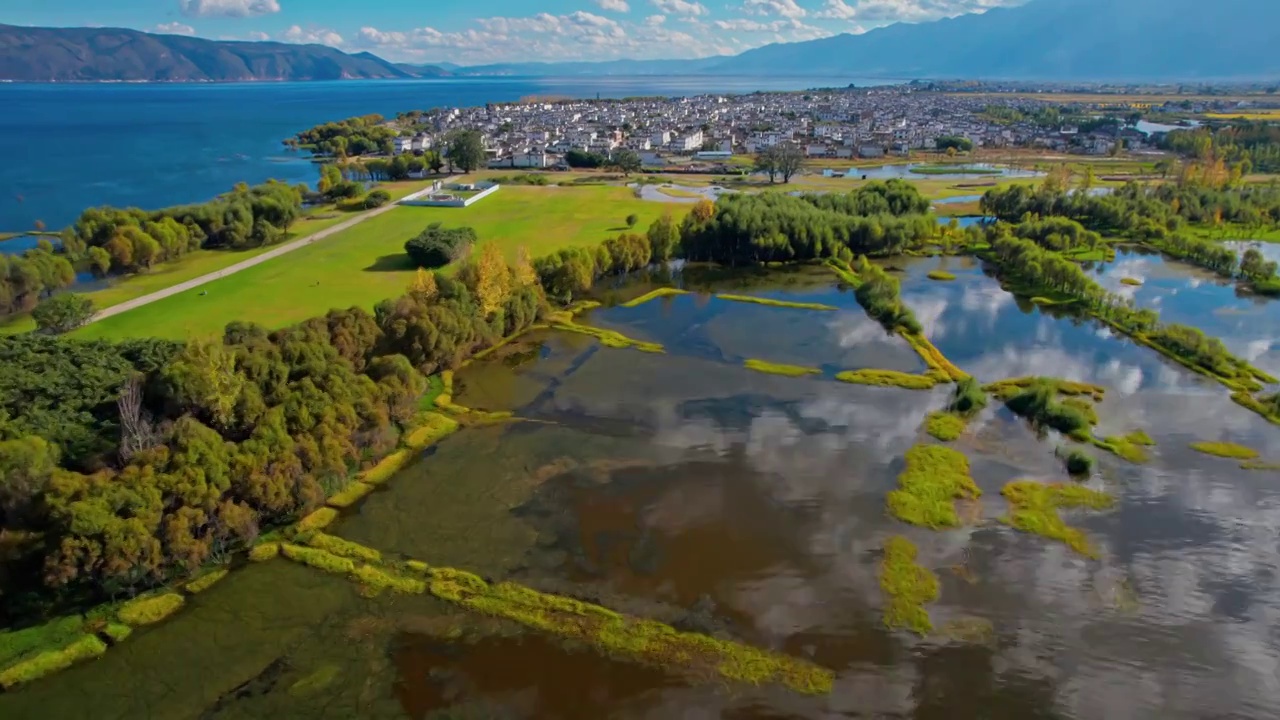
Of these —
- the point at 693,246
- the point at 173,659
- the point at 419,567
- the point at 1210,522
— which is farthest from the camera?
the point at 693,246

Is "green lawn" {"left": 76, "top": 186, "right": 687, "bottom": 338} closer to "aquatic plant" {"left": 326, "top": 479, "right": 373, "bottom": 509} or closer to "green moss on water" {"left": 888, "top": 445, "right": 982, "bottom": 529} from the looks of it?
"aquatic plant" {"left": 326, "top": 479, "right": 373, "bottom": 509}

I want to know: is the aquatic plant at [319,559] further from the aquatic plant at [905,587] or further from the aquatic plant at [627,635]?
the aquatic plant at [905,587]

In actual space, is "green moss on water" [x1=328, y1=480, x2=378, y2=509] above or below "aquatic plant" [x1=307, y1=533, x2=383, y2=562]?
above

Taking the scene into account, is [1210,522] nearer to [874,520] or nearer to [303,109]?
[874,520]

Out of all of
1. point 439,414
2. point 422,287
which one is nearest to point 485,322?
point 422,287

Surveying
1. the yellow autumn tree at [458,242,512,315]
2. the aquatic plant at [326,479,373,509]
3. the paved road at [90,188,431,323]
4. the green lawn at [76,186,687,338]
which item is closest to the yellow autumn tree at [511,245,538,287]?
the yellow autumn tree at [458,242,512,315]

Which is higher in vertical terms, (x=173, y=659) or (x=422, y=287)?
(x=422, y=287)

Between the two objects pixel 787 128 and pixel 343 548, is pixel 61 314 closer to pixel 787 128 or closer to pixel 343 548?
pixel 343 548
